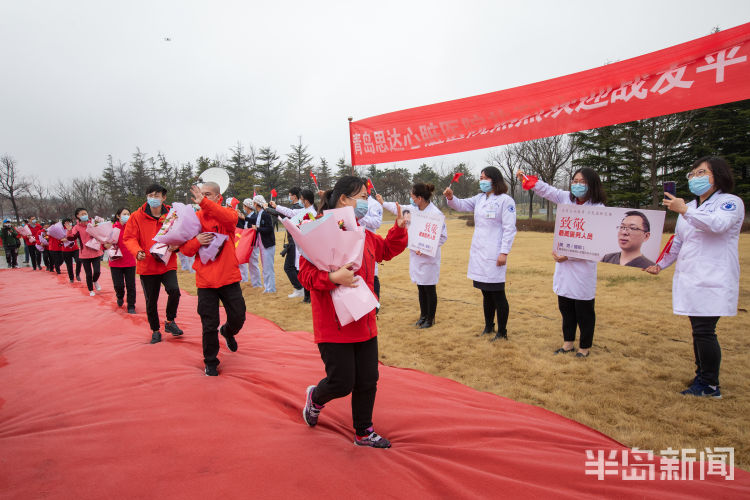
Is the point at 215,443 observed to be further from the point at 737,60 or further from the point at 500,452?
the point at 737,60

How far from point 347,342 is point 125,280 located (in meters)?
6.12

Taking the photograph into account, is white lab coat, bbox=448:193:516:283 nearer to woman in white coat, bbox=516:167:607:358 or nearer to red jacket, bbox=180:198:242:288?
woman in white coat, bbox=516:167:607:358

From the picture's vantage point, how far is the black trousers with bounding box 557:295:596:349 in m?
4.28

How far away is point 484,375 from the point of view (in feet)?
13.1

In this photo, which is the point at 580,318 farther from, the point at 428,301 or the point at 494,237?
the point at 428,301

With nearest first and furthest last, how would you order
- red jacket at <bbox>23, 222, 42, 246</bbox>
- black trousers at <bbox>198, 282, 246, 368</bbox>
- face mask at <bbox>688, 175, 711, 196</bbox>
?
1. face mask at <bbox>688, 175, 711, 196</bbox>
2. black trousers at <bbox>198, 282, 246, 368</bbox>
3. red jacket at <bbox>23, 222, 42, 246</bbox>

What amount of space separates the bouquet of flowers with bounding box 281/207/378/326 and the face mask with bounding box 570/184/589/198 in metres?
3.07

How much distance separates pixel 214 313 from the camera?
12.5 ft

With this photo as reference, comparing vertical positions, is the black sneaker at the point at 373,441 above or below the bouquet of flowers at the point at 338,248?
below

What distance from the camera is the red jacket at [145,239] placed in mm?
4793

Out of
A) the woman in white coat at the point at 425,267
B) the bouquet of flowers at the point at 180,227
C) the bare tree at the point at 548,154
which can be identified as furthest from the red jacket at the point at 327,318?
the bare tree at the point at 548,154

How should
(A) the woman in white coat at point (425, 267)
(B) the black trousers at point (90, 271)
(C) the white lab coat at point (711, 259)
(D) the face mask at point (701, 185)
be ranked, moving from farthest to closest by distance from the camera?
(B) the black trousers at point (90, 271) → (A) the woman in white coat at point (425, 267) → (D) the face mask at point (701, 185) → (C) the white lab coat at point (711, 259)

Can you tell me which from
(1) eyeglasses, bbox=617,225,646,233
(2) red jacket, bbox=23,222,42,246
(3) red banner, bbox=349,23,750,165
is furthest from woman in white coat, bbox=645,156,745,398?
(2) red jacket, bbox=23,222,42,246

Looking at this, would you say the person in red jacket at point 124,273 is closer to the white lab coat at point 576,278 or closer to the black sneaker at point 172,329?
the black sneaker at point 172,329
